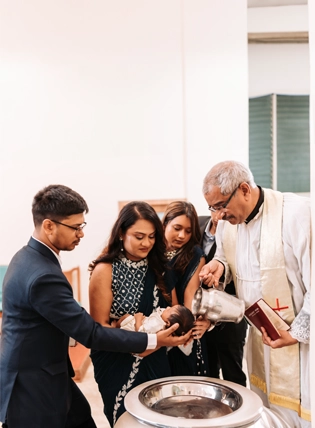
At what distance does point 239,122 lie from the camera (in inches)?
218

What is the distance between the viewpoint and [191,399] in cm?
194

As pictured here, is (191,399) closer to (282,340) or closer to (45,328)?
(282,340)

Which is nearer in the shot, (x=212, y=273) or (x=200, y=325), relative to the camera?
(x=200, y=325)

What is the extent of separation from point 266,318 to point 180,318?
1.14 ft

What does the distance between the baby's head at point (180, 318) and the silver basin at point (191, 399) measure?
239 millimetres

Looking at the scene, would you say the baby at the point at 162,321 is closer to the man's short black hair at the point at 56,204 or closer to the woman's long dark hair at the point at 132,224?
the woman's long dark hair at the point at 132,224

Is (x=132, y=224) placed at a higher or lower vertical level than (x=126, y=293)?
higher

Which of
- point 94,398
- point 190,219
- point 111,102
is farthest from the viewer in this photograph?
point 111,102

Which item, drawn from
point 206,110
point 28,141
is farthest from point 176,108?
point 28,141

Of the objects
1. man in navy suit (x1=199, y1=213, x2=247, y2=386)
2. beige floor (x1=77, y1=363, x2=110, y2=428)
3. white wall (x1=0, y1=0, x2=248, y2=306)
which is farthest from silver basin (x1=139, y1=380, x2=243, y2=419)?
white wall (x1=0, y1=0, x2=248, y2=306)

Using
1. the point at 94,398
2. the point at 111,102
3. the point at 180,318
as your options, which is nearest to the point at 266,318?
the point at 180,318

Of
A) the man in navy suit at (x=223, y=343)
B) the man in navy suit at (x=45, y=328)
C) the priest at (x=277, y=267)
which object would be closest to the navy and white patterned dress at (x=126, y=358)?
the man in navy suit at (x=45, y=328)

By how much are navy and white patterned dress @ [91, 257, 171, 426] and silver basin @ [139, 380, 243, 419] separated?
335 mm

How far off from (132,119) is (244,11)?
62.8 inches
